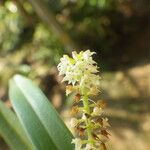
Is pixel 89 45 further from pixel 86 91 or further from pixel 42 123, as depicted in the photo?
pixel 86 91

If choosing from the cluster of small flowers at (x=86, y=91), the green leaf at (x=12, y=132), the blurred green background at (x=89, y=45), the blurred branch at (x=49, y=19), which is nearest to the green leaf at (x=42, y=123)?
the green leaf at (x=12, y=132)

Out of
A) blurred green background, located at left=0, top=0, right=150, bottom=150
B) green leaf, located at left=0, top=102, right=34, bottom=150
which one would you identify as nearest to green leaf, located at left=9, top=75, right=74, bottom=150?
green leaf, located at left=0, top=102, right=34, bottom=150

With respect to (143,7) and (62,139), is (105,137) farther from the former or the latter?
(143,7)

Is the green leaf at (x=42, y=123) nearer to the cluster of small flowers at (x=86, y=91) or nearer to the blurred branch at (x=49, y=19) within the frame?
the cluster of small flowers at (x=86, y=91)

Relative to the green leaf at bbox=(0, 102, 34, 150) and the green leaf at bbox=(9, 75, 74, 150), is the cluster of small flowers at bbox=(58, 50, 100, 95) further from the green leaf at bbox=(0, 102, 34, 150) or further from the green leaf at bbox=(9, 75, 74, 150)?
the green leaf at bbox=(0, 102, 34, 150)

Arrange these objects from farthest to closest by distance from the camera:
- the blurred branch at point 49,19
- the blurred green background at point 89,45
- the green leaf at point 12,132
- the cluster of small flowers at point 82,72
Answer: the blurred green background at point 89,45
the blurred branch at point 49,19
the green leaf at point 12,132
the cluster of small flowers at point 82,72
